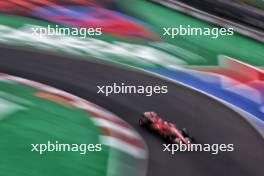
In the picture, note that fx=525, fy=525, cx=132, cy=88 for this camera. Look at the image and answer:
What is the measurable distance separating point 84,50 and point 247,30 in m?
4.13

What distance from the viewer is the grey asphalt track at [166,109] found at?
8977 millimetres

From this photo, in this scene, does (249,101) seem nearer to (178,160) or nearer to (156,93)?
A: (156,93)

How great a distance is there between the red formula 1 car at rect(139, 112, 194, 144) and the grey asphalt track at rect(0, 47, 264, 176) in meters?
0.13

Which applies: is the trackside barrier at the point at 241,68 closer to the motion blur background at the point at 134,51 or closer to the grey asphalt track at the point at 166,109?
the motion blur background at the point at 134,51

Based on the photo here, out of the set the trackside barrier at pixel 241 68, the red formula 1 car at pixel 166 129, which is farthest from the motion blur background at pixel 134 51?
the red formula 1 car at pixel 166 129

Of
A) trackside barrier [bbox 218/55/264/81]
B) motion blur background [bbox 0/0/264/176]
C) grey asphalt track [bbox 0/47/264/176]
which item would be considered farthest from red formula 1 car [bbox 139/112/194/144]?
trackside barrier [bbox 218/55/264/81]

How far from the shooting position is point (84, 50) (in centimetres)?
1174

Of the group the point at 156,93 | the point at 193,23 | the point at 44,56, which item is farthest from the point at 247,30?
the point at 44,56

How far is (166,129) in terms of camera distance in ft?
30.9

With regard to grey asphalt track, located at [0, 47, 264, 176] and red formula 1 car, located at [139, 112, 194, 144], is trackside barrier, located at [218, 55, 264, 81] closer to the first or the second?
grey asphalt track, located at [0, 47, 264, 176]

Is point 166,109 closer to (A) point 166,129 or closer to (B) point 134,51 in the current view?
(A) point 166,129

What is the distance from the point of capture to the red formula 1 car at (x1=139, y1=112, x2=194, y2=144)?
9295mm

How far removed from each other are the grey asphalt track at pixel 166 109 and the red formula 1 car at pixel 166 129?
0.43 ft

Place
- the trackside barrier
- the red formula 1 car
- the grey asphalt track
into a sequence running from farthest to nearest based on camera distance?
the trackside barrier → the red formula 1 car → the grey asphalt track
